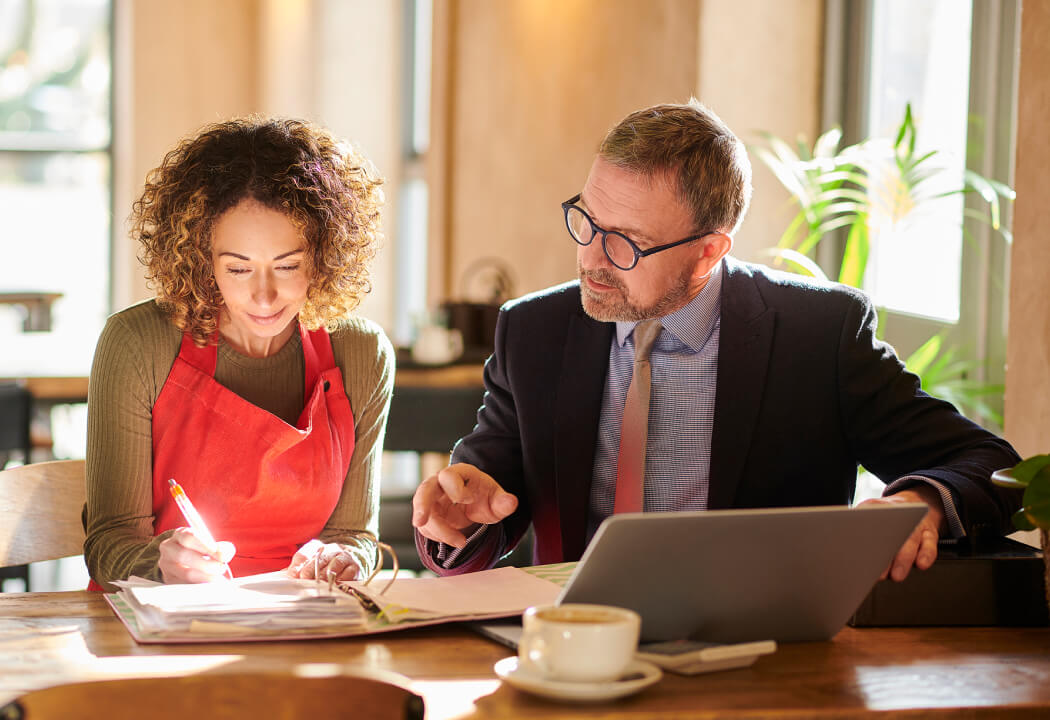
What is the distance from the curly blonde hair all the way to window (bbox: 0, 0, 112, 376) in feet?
18.8

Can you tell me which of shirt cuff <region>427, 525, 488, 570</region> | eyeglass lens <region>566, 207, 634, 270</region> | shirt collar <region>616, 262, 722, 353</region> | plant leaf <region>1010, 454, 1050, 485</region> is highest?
eyeglass lens <region>566, 207, 634, 270</region>

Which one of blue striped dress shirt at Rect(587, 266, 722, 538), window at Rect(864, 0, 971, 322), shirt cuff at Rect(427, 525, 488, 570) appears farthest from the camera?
window at Rect(864, 0, 971, 322)

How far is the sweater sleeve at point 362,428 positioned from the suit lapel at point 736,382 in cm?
53

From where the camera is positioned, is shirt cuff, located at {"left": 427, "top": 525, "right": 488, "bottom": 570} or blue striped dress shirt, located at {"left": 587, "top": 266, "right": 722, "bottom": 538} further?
blue striped dress shirt, located at {"left": 587, "top": 266, "right": 722, "bottom": 538}

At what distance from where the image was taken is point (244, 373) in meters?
1.85

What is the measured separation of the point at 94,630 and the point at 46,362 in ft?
9.11

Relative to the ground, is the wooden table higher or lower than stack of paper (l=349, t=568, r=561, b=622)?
lower

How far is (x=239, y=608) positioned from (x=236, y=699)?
1.24 feet

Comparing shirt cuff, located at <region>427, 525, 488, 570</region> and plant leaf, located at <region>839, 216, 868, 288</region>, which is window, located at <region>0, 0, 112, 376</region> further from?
shirt cuff, located at <region>427, 525, 488, 570</region>

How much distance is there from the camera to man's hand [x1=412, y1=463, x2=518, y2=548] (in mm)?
1471

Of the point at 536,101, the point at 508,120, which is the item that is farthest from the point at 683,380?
the point at 508,120

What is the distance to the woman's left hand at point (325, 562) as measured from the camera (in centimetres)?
148

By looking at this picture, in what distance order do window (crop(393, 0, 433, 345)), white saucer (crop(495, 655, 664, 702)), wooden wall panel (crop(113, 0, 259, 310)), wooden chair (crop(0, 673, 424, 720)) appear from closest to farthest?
wooden chair (crop(0, 673, 424, 720)) < white saucer (crop(495, 655, 664, 702)) < window (crop(393, 0, 433, 345)) < wooden wall panel (crop(113, 0, 259, 310))

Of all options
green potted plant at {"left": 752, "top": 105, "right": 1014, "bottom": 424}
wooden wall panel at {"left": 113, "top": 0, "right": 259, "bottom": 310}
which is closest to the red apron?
green potted plant at {"left": 752, "top": 105, "right": 1014, "bottom": 424}
